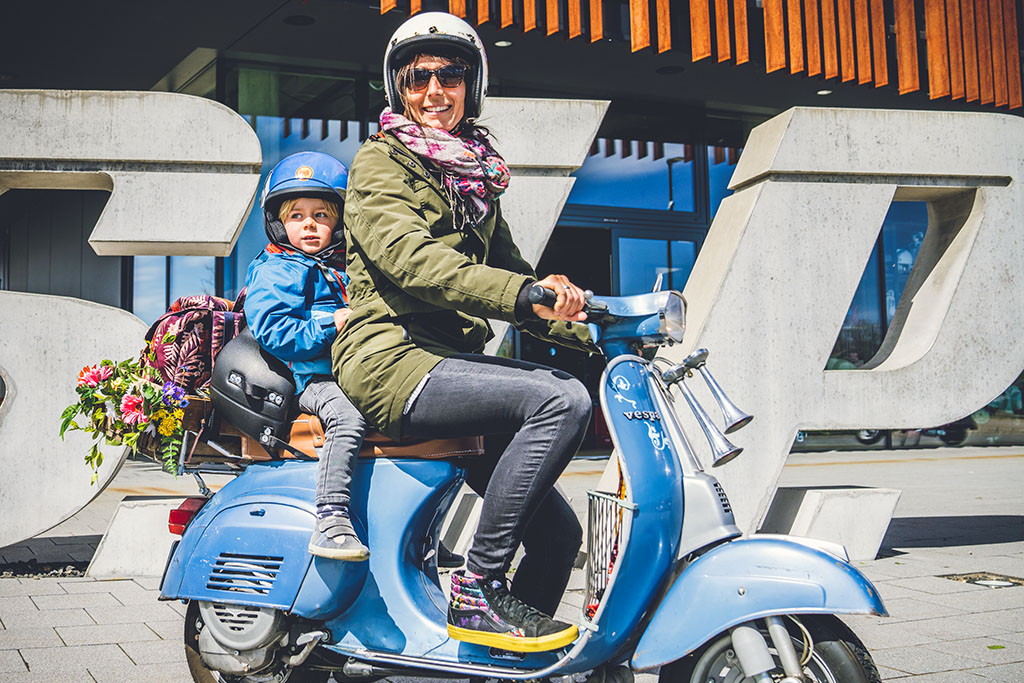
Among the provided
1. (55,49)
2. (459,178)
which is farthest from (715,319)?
(55,49)

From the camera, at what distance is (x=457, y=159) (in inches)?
114

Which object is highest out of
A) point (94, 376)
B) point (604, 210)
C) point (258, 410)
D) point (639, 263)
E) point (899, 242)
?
point (604, 210)

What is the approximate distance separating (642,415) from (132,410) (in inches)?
69.4

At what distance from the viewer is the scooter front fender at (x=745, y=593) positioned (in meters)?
2.30

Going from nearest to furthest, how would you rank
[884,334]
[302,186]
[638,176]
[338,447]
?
1. [338,447]
2. [302,186]
3. [638,176]
4. [884,334]

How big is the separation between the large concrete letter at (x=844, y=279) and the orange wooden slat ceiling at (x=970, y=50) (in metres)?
1.70

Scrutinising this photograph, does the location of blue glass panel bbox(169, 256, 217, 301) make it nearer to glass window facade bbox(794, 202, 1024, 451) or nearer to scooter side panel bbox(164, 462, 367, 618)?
glass window facade bbox(794, 202, 1024, 451)

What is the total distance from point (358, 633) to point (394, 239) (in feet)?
3.78

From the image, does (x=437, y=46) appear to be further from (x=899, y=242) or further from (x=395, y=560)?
(x=899, y=242)

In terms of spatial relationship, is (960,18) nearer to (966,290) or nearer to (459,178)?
(966,290)

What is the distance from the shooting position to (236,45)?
11531mm

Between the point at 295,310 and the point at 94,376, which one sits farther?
the point at 94,376

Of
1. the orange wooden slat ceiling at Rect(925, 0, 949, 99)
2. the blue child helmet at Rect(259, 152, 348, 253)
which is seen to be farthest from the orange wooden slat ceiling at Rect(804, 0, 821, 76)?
the blue child helmet at Rect(259, 152, 348, 253)

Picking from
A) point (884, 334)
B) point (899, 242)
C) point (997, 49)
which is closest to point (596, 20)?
point (997, 49)
